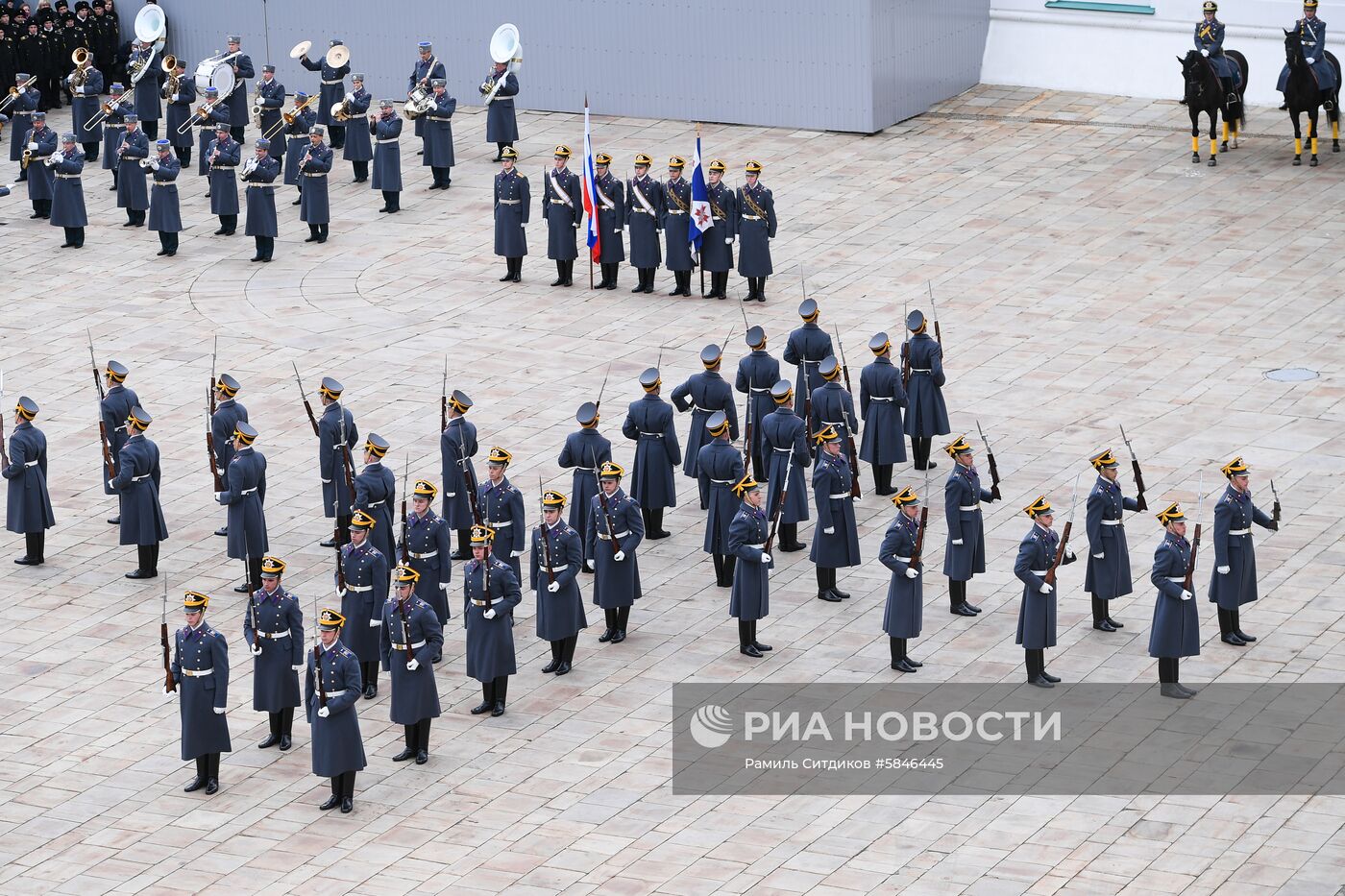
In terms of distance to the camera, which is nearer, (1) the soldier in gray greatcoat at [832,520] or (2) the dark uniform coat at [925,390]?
(1) the soldier in gray greatcoat at [832,520]

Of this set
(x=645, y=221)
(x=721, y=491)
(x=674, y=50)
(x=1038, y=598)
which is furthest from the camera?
(x=674, y=50)

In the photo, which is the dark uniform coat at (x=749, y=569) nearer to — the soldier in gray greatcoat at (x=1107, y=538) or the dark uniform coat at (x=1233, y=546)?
the soldier in gray greatcoat at (x=1107, y=538)

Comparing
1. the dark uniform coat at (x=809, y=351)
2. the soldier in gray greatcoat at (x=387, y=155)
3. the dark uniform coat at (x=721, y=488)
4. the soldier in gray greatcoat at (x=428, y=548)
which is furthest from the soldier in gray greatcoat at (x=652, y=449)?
the soldier in gray greatcoat at (x=387, y=155)

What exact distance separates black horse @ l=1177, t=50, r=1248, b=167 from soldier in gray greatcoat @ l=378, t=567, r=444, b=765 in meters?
16.6

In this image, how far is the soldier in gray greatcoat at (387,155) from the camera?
29.5 m

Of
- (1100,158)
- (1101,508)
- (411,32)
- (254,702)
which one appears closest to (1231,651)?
(1101,508)

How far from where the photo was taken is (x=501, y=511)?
59.8 ft

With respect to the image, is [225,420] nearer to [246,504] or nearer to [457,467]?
[246,504]

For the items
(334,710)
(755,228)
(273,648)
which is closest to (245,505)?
(273,648)

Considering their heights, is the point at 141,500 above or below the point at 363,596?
above

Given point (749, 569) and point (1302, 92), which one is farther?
point (1302, 92)

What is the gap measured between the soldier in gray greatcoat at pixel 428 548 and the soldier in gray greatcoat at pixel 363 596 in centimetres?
40

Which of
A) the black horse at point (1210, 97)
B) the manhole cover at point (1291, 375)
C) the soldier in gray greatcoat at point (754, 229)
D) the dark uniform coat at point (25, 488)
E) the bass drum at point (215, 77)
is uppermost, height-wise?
the bass drum at point (215, 77)

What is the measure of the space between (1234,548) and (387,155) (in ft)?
49.4
